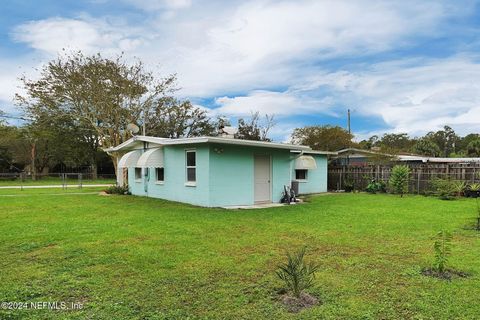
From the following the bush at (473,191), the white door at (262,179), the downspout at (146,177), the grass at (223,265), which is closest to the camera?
the grass at (223,265)

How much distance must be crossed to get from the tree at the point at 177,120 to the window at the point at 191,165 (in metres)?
24.7

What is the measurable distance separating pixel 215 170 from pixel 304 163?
8406 millimetres

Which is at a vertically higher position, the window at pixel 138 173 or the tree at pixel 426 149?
the tree at pixel 426 149

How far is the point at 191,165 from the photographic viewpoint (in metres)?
14.0

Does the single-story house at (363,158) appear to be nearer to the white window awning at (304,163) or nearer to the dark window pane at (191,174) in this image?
the white window awning at (304,163)

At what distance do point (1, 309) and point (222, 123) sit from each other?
4452 centimetres

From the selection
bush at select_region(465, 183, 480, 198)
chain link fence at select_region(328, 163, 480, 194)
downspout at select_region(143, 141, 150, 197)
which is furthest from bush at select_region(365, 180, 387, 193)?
downspout at select_region(143, 141, 150, 197)

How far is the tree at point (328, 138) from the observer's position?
3775 cm

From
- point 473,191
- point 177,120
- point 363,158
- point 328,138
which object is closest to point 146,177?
point 473,191

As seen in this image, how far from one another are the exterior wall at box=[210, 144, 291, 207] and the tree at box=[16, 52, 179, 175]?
1970cm

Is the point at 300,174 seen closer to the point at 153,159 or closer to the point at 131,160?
the point at 153,159

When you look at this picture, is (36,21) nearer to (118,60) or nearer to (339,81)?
(118,60)

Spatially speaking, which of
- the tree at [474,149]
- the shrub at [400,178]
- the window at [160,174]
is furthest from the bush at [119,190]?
the tree at [474,149]

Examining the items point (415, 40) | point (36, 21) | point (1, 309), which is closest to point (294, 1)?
point (415, 40)
